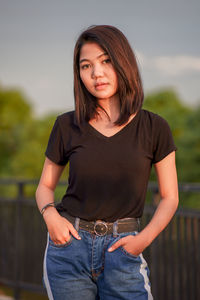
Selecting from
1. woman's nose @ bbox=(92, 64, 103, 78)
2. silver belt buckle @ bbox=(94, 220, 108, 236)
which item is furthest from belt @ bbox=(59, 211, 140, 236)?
woman's nose @ bbox=(92, 64, 103, 78)

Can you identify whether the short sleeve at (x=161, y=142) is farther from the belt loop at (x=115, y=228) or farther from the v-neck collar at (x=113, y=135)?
the belt loop at (x=115, y=228)

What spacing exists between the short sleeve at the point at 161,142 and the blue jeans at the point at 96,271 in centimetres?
38

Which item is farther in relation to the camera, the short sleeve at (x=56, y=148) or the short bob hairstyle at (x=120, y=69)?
the short sleeve at (x=56, y=148)

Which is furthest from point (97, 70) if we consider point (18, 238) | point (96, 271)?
point (18, 238)

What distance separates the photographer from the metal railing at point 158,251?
3.79 metres

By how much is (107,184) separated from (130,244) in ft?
0.92

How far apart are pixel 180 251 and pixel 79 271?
2158 millimetres

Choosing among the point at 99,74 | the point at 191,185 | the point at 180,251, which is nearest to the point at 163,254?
the point at 180,251

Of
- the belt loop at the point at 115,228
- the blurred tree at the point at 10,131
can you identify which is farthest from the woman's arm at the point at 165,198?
the blurred tree at the point at 10,131

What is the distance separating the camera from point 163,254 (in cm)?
401

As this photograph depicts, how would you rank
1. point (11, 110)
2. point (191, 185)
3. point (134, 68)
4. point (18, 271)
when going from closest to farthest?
1. point (134, 68)
2. point (191, 185)
3. point (18, 271)
4. point (11, 110)

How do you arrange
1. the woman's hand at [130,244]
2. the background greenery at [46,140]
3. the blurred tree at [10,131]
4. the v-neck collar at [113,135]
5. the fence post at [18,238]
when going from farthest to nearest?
the blurred tree at [10,131], the background greenery at [46,140], the fence post at [18,238], the v-neck collar at [113,135], the woman's hand at [130,244]

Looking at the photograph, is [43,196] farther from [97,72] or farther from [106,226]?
[97,72]

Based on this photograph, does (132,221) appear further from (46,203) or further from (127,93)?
(127,93)
